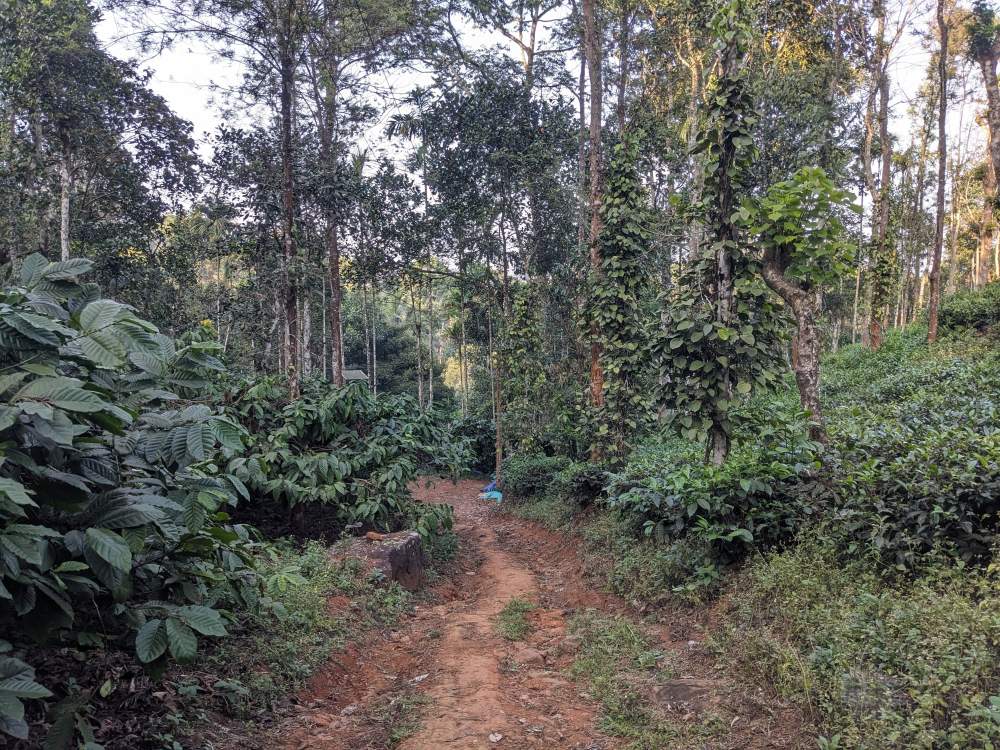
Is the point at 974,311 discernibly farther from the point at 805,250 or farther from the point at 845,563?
the point at 845,563

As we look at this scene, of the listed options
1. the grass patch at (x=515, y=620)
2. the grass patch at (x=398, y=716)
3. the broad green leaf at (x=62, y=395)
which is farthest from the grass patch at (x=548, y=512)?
the broad green leaf at (x=62, y=395)

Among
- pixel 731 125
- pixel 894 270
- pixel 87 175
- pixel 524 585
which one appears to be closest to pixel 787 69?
pixel 894 270

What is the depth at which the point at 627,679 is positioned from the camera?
4.35 m

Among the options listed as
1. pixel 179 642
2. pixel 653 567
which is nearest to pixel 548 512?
pixel 653 567

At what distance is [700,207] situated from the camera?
635 cm

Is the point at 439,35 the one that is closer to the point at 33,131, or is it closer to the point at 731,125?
the point at 33,131

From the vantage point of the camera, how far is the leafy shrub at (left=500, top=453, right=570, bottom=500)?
1294 centimetres

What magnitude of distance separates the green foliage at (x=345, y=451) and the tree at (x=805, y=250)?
452 centimetres

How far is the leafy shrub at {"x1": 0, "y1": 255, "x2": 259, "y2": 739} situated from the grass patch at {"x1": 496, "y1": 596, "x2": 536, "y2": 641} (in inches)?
130

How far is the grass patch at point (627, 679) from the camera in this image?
3500 millimetres

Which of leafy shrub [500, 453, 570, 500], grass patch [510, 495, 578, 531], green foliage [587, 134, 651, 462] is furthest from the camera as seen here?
leafy shrub [500, 453, 570, 500]

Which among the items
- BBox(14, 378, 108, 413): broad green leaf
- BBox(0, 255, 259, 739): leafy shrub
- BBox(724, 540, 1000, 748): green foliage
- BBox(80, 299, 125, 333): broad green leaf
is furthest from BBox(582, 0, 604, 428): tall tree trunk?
BBox(14, 378, 108, 413): broad green leaf

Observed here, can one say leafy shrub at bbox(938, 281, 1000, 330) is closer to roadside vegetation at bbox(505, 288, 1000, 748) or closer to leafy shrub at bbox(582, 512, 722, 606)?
roadside vegetation at bbox(505, 288, 1000, 748)

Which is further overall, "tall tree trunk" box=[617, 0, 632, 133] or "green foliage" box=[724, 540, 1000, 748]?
"tall tree trunk" box=[617, 0, 632, 133]
